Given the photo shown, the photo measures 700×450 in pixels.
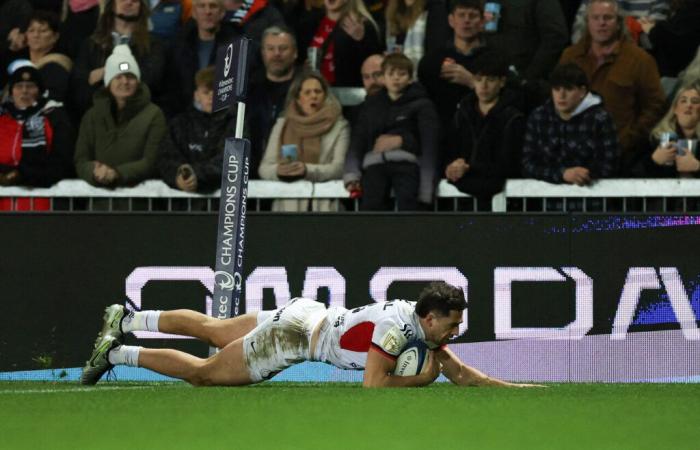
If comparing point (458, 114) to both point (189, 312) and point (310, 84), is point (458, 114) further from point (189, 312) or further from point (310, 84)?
point (189, 312)

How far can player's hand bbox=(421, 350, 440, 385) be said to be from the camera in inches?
416

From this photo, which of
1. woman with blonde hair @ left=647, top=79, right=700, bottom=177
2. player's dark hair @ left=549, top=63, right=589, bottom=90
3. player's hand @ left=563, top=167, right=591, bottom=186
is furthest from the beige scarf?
woman with blonde hair @ left=647, top=79, right=700, bottom=177

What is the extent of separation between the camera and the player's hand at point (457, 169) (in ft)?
45.2

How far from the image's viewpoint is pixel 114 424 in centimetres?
820

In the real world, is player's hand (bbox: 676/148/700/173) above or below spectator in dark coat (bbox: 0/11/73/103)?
below

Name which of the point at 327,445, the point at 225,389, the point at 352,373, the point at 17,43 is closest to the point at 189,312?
the point at 225,389

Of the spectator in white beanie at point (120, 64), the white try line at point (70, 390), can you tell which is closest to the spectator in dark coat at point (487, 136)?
the spectator in white beanie at point (120, 64)

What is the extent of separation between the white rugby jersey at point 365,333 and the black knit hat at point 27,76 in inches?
220

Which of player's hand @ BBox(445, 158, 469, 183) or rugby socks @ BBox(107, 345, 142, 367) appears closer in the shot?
rugby socks @ BBox(107, 345, 142, 367)

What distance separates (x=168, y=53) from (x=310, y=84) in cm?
196

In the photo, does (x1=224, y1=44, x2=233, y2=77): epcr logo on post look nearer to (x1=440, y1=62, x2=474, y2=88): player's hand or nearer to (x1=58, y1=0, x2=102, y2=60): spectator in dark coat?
(x1=440, y1=62, x2=474, y2=88): player's hand

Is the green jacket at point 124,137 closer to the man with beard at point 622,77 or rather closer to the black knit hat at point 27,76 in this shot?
the black knit hat at point 27,76

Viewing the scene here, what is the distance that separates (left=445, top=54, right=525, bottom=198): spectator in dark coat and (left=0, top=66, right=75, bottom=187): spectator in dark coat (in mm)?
3822

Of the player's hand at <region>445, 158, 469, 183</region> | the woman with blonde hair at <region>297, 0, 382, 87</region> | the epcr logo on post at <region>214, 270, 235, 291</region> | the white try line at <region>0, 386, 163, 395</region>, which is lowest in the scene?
the white try line at <region>0, 386, 163, 395</region>
